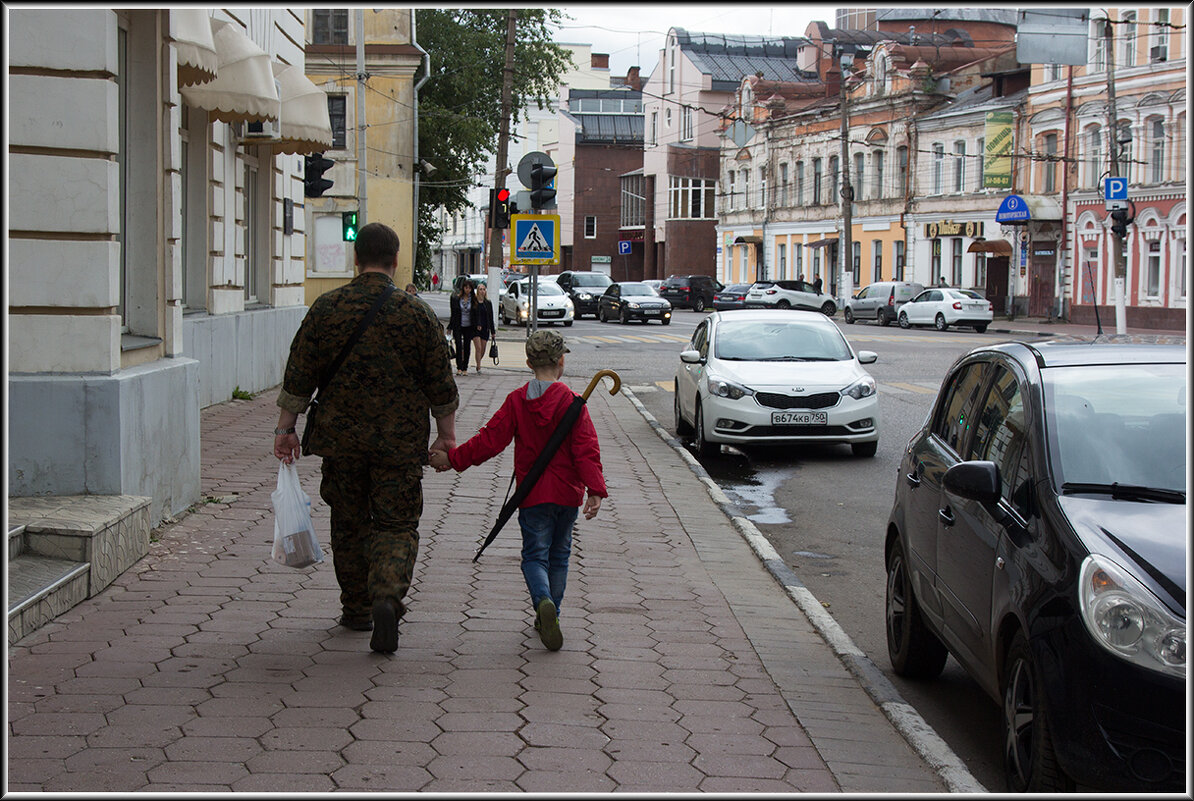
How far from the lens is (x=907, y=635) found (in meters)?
5.95

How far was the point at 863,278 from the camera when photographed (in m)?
63.0

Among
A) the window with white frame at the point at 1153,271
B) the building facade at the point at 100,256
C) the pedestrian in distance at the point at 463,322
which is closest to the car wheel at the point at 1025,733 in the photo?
the building facade at the point at 100,256

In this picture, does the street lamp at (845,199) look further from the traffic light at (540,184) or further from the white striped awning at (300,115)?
the white striped awning at (300,115)

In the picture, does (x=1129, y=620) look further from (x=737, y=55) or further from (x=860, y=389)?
(x=737, y=55)

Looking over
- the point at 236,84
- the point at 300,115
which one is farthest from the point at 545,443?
the point at 300,115

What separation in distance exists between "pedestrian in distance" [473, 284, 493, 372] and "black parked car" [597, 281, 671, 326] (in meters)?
23.0

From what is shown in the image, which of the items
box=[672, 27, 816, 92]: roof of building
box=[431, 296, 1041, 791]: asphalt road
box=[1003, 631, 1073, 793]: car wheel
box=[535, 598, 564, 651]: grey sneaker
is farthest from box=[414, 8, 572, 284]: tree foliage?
box=[1003, 631, 1073, 793]: car wheel

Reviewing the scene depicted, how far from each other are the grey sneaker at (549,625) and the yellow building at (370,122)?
34335 mm

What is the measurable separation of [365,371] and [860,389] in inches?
344

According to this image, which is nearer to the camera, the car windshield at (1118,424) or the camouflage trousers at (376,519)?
the car windshield at (1118,424)

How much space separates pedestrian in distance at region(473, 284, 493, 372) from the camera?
22562 millimetres

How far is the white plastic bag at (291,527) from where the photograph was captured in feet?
19.2

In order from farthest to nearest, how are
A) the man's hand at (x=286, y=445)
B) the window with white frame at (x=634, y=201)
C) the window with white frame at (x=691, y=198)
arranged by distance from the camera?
1. the window with white frame at (x=634, y=201)
2. the window with white frame at (x=691, y=198)
3. the man's hand at (x=286, y=445)

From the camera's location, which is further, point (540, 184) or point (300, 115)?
point (540, 184)
